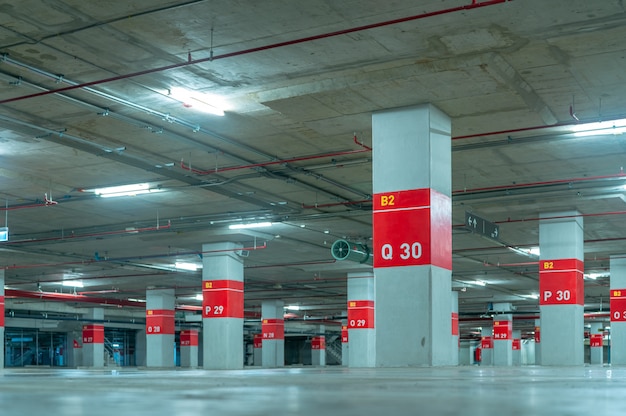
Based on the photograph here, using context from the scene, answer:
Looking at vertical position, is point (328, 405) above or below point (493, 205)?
below

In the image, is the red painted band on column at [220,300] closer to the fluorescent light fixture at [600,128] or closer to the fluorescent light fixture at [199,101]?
the fluorescent light fixture at [199,101]

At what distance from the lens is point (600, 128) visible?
17625mm

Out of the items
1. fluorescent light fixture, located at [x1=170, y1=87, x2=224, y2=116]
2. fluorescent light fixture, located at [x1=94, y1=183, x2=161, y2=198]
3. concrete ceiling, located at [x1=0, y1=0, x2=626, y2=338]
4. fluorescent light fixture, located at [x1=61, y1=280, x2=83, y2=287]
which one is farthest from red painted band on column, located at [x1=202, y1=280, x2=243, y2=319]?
fluorescent light fixture, located at [x1=61, y1=280, x2=83, y2=287]

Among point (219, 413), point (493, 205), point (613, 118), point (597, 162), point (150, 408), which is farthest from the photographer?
point (493, 205)

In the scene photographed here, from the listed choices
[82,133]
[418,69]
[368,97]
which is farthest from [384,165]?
[82,133]

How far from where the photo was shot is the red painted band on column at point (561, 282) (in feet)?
84.7

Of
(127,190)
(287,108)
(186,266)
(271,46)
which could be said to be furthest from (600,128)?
(186,266)

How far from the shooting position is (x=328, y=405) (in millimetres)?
4516

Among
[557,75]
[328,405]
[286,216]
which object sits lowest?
[328,405]

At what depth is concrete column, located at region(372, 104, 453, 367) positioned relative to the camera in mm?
15367

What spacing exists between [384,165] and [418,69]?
7.66 feet

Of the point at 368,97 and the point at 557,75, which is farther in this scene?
the point at 368,97

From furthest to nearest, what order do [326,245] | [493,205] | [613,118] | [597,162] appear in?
[326,245]
[493,205]
[597,162]
[613,118]

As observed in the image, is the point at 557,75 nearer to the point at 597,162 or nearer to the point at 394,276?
the point at 394,276
